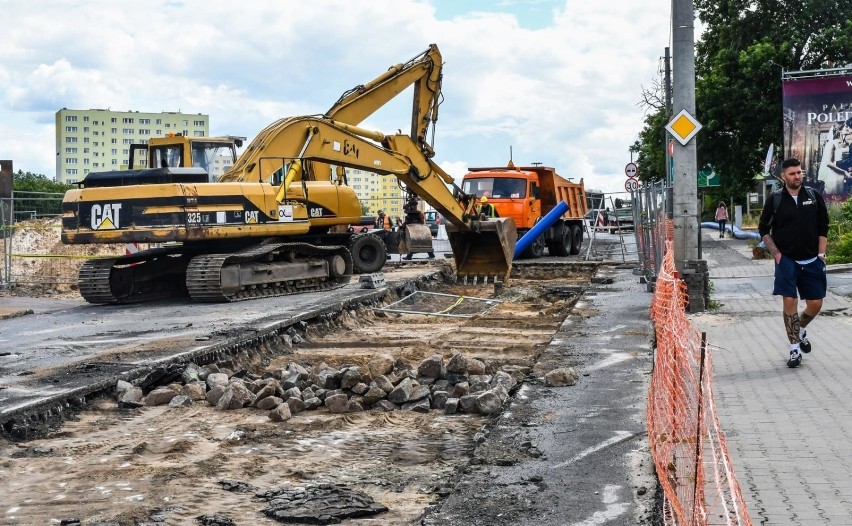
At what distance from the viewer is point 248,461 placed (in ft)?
22.8

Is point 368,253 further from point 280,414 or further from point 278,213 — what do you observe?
point 280,414

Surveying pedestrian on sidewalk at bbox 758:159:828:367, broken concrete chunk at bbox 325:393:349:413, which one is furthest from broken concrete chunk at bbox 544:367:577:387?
pedestrian on sidewalk at bbox 758:159:828:367

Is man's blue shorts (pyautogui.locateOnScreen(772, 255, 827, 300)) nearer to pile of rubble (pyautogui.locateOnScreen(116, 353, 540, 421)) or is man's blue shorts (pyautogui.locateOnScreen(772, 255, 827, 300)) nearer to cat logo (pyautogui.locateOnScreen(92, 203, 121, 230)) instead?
pile of rubble (pyautogui.locateOnScreen(116, 353, 540, 421))

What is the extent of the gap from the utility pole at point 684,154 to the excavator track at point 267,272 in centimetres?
709

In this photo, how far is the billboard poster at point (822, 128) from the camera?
30.5 m

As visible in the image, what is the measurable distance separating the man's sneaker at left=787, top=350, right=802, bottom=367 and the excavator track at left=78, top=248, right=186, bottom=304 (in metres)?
12.0

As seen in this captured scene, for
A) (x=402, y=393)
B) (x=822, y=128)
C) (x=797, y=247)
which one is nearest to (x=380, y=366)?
(x=402, y=393)

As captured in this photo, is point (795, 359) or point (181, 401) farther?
point (795, 359)

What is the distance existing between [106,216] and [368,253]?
763 cm

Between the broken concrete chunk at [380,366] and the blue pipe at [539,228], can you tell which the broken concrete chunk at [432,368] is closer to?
the broken concrete chunk at [380,366]

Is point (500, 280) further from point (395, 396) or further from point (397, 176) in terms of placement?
point (395, 396)

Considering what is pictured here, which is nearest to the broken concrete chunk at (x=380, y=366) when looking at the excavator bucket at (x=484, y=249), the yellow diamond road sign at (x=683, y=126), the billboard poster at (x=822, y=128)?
the yellow diamond road sign at (x=683, y=126)

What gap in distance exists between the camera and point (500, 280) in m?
22.5

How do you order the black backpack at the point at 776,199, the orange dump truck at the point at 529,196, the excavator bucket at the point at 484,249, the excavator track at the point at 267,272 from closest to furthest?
the black backpack at the point at 776,199 → the excavator track at the point at 267,272 → the excavator bucket at the point at 484,249 → the orange dump truck at the point at 529,196
